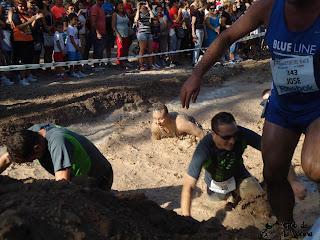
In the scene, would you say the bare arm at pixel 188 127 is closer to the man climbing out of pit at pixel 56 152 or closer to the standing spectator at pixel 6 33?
the man climbing out of pit at pixel 56 152

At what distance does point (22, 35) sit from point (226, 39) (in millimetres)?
6280

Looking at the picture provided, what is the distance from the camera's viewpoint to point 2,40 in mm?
8562

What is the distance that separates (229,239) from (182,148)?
3941 mm

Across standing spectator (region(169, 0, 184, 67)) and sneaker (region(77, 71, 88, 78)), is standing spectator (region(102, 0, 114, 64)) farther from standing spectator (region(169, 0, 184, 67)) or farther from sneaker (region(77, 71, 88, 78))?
standing spectator (region(169, 0, 184, 67))

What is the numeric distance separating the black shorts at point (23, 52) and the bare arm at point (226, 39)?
20.7 feet

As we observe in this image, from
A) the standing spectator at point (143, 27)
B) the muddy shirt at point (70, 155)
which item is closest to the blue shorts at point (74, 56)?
the standing spectator at point (143, 27)

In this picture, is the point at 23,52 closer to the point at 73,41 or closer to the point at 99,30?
the point at 73,41

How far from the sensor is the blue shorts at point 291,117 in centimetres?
277

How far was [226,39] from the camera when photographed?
3.11m

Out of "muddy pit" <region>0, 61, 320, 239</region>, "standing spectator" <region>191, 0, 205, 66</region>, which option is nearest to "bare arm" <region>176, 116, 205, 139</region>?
"muddy pit" <region>0, 61, 320, 239</region>

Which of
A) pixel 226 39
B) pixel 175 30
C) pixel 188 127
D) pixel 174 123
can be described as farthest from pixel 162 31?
pixel 226 39

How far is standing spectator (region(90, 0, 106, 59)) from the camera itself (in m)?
10.2

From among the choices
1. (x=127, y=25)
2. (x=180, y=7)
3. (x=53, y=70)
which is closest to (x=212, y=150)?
(x=53, y=70)

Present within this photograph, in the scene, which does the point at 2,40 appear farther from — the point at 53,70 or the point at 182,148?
the point at 182,148
